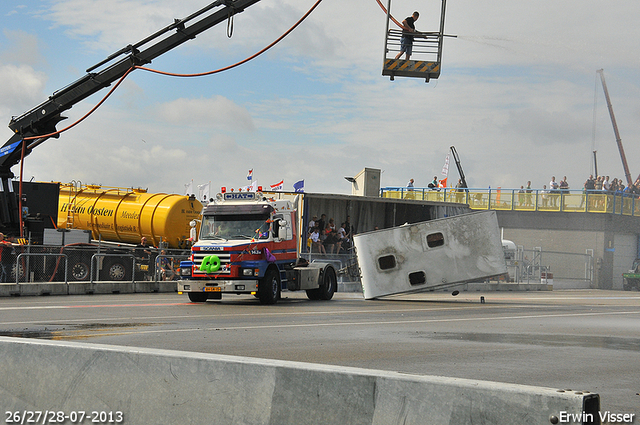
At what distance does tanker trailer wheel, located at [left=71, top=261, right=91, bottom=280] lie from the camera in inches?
941

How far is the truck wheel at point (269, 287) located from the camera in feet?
61.8

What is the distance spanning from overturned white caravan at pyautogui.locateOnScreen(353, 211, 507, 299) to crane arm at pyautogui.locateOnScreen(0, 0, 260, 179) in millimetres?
8233

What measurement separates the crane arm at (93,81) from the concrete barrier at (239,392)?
1927 centimetres

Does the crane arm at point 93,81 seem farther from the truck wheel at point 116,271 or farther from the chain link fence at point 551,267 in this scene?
the chain link fence at point 551,267

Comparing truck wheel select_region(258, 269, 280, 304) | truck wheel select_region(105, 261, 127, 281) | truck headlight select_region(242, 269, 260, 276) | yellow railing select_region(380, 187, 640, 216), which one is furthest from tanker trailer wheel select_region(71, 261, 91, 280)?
yellow railing select_region(380, 187, 640, 216)

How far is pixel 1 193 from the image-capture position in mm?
23734

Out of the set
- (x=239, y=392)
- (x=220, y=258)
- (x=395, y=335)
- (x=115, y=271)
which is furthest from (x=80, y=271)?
(x=239, y=392)

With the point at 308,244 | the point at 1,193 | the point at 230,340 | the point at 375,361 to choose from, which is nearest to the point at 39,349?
the point at 375,361

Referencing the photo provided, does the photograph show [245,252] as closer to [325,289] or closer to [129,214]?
[325,289]

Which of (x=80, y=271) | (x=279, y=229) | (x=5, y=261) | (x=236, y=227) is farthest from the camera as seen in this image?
(x=80, y=271)

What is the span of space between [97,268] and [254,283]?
7.10 m

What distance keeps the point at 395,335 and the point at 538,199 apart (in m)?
34.6

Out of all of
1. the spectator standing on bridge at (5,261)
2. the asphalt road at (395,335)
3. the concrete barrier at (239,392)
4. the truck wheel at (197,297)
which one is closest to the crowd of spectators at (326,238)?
the truck wheel at (197,297)

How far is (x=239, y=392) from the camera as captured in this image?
3.97 meters
